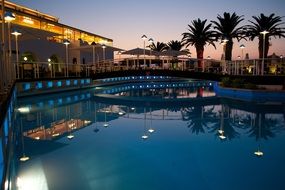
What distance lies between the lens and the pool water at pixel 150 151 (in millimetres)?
3768

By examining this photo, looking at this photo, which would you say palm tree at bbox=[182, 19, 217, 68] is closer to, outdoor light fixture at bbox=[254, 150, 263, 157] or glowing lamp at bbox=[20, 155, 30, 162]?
outdoor light fixture at bbox=[254, 150, 263, 157]

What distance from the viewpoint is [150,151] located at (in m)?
5.32

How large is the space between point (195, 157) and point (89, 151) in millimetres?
2025

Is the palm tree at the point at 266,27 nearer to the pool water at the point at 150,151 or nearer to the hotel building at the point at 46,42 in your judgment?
the hotel building at the point at 46,42

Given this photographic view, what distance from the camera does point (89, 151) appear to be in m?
5.27

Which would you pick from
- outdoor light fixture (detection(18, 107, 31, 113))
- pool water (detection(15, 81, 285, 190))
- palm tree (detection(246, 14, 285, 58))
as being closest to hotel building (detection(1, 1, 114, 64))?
outdoor light fixture (detection(18, 107, 31, 113))

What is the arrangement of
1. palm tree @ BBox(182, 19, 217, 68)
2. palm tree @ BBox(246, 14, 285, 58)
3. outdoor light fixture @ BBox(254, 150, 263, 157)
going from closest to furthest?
outdoor light fixture @ BBox(254, 150, 263, 157), palm tree @ BBox(246, 14, 285, 58), palm tree @ BBox(182, 19, 217, 68)

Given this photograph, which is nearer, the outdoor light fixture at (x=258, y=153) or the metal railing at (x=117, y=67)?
the outdoor light fixture at (x=258, y=153)

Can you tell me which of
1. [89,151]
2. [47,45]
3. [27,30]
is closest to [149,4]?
[47,45]

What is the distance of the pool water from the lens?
377cm

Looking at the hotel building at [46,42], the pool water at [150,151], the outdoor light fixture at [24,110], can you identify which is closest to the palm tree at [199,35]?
the hotel building at [46,42]

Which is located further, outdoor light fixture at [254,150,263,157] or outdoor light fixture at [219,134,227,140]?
outdoor light fixture at [219,134,227,140]

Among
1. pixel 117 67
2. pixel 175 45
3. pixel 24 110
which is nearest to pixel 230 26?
pixel 117 67

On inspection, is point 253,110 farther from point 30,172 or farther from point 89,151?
point 30,172
